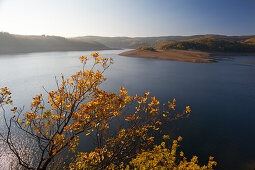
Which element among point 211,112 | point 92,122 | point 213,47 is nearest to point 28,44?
point 211,112

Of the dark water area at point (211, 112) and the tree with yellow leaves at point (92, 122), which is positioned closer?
the tree with yellow leaves at point (92, 122)

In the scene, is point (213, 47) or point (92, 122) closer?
point (92, 122)

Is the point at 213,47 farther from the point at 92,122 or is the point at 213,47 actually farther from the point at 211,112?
the point at 92,122

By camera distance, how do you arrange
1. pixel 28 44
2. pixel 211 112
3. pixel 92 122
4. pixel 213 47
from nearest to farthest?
pixel 92 122 < pixel 211 112 < pixel 213 47 < pixel 28 44

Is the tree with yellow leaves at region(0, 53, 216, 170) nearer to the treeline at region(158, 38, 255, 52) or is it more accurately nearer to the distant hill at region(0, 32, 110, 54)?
the treeline at region(158, 38, 255, 52)

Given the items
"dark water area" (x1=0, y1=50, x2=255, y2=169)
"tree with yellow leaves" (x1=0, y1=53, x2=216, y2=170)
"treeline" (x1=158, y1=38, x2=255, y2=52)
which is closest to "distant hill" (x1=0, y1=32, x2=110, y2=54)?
"dark water area" (x1=0, y1=50, x2=255, y2=169)

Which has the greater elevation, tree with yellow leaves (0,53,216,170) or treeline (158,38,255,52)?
treeline (158,38,255,52)

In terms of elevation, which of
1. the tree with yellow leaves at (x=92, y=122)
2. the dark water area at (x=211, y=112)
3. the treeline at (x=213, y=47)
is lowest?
the dark water area at (x=211, y=112)

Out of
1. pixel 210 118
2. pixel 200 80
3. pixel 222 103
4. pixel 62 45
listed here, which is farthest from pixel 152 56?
pixel 62 45

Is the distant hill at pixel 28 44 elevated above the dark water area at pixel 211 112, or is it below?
above

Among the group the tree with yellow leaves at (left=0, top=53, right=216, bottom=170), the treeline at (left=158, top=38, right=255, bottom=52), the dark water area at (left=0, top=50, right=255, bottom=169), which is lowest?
the dark water area at (left=0, top=50, right=255, bottom=169)

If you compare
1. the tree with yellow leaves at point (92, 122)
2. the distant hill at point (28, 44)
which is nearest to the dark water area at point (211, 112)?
the tree with yellow leaves at point (92, 122)

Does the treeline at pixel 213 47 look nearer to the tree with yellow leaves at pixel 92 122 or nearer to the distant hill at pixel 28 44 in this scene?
the distant hill at pixel 28 44

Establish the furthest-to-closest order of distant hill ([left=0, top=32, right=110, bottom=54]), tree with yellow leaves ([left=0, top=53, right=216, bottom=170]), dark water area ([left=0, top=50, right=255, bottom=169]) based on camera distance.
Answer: distant hill ([left=0, top=32, right=110, bottom=54]) < dark water area ([left=0, top=50, right=255, bottom=169]) < tree with yellow leaves ([left=0, top=53, right=216, bottom=170])
